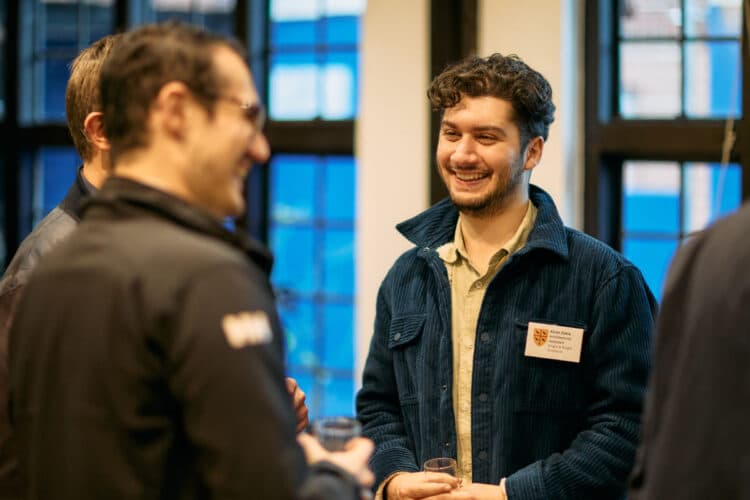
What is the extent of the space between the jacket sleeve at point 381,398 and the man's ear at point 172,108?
1.28 metres

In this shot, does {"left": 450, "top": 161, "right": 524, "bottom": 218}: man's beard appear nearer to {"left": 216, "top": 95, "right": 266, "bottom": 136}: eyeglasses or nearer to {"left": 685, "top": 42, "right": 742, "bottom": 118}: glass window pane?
{"left": 216, "top": 95, "right": 266, "bottom": 136}: eyeglasses

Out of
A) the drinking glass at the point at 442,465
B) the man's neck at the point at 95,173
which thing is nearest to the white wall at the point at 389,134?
the drinking glass at the point at 442,465

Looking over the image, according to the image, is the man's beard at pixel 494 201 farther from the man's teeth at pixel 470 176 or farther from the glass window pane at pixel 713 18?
the glass window pane at pixel 713 18

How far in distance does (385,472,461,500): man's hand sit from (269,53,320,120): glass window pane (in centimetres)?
245

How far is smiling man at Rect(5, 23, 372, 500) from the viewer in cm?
130

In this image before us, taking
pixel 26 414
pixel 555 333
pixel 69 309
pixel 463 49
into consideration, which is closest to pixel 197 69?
pixel 69 309

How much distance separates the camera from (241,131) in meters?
1.46

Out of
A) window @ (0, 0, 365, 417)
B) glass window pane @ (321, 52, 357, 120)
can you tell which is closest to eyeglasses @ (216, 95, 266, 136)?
window @ (0, 0, 365, 417)

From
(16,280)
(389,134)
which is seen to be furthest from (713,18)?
(16,280)

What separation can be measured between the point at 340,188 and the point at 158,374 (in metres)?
3.29

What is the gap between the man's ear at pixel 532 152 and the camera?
2559 mm

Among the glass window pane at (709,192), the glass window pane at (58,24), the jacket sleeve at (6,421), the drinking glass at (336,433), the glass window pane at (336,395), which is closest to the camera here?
the drinking glass at (336,433)

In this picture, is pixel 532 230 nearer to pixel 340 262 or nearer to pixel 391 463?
pixel 391 463

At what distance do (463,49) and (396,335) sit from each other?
1.59 m
